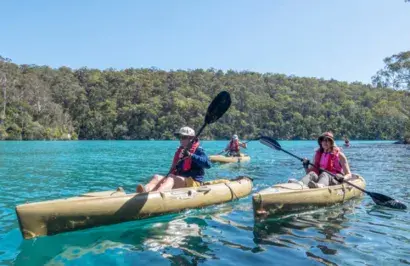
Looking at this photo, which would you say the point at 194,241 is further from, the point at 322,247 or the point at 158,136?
the point at 158,136

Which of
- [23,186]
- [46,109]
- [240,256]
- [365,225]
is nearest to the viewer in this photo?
[240,256]

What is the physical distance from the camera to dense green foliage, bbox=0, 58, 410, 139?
6656cm

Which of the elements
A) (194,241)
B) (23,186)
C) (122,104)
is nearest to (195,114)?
(122,104)

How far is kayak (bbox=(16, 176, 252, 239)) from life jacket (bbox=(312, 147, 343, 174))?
2.53m

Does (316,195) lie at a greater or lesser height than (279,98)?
lesser

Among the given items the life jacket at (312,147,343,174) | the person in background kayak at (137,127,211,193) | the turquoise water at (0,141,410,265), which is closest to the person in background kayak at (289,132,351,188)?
the life jacket at (312,147,343,174)

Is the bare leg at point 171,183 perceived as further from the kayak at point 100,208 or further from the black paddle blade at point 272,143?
the black paddle blade at point 272,143

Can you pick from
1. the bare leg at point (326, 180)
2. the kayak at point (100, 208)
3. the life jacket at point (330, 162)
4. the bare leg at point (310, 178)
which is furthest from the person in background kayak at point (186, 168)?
the life jacket at point (330, 162)

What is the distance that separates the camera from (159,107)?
78062 mm

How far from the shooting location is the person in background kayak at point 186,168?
22.9 feet

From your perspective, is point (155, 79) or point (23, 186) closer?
point (23, 186)

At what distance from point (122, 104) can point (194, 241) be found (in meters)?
77.3

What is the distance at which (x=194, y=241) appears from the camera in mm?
5371

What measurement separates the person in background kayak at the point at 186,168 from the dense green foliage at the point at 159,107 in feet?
195
